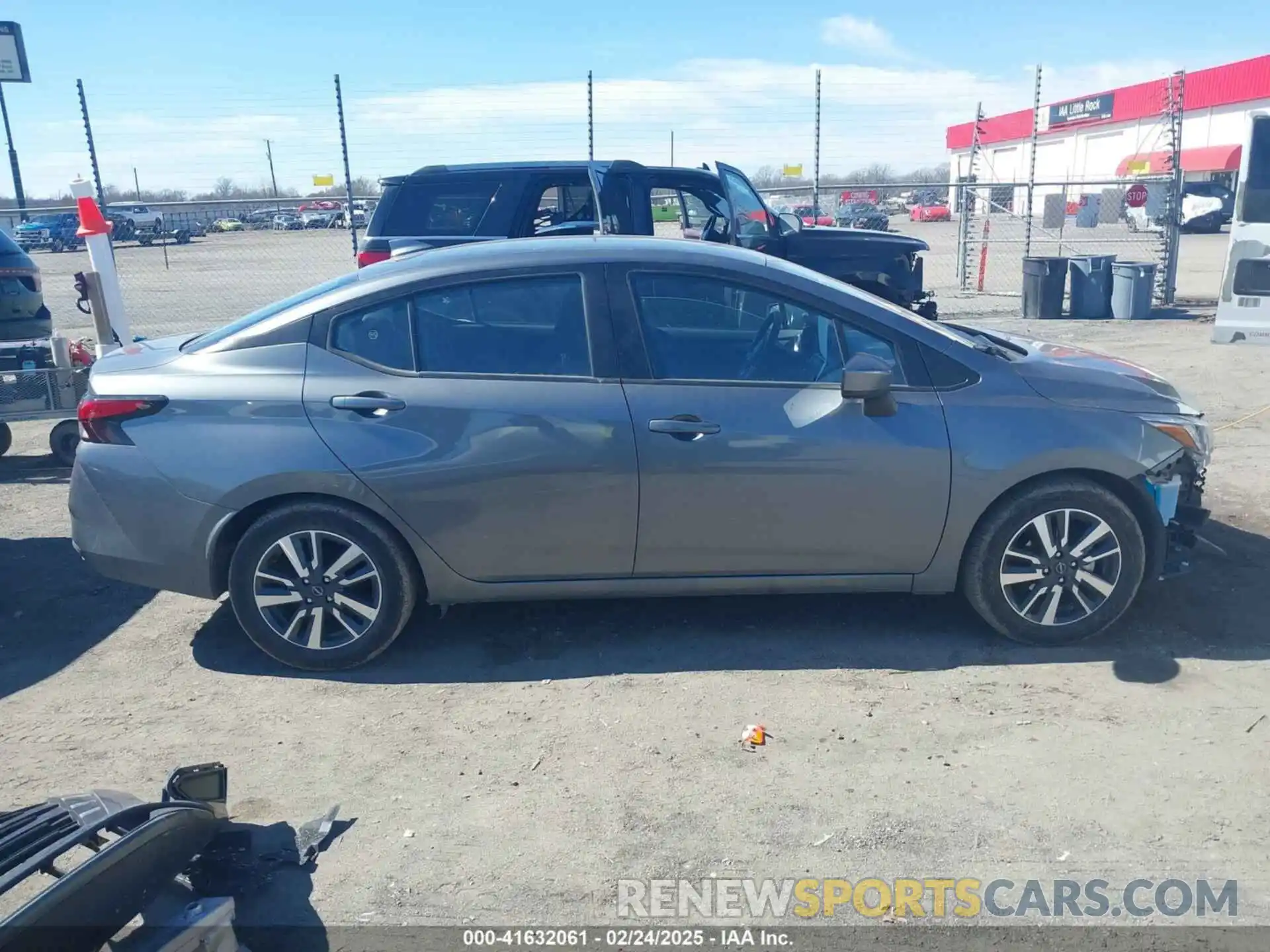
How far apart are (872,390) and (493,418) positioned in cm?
153

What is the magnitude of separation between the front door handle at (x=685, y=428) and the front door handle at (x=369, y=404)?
1036 millimetres

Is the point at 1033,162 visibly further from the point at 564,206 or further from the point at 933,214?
the point at 933,214

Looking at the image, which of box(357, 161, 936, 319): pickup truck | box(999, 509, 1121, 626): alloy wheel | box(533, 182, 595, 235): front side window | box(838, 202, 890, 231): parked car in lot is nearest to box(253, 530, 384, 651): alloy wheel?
box(999, 509, 1121, 626): alloy wheel

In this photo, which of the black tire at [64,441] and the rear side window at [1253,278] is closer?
the black tire at [64,441]

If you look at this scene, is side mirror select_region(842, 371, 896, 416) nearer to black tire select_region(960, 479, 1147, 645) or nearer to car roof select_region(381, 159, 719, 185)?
black tire select_region(960, 479, 1147, 645)

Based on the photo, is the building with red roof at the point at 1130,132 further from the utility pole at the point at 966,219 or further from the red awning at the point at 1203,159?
the utility pole at the point at 966,219

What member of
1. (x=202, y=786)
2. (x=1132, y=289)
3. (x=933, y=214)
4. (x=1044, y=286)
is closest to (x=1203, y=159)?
(x=933, y=214)

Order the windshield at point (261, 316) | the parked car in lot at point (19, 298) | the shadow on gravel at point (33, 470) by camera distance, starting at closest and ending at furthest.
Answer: the windshield at point (261, 316)
the shadow on gravel at point (33, 470)
the parked car in lot at point (19, 298)

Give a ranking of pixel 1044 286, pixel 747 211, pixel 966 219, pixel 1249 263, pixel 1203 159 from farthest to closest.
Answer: pixel 1203 159 < pixel 966 219 < pixel 1044 286 < pixel 747 211 < pixel 1249 263

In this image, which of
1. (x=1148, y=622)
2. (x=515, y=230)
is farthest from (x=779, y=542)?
(x=515, y=230)

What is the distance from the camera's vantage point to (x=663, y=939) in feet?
9.46

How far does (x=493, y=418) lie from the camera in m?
4.29

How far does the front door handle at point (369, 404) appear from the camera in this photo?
4301 mm

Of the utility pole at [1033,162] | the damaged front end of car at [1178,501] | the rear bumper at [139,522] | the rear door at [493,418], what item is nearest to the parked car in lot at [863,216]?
the utility pole at [1033,162]
